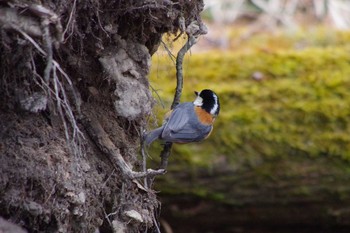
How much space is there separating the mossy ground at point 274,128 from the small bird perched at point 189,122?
79 cm

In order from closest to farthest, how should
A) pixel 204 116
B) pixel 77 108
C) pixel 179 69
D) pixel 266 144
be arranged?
pixel 77 108 → pixel 179 69 → pixel 204 116 → pixel 266 144

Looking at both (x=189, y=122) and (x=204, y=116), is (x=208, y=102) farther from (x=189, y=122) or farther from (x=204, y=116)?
(x=189, y=122)

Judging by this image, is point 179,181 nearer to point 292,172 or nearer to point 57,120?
point 292,172

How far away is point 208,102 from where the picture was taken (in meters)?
3.28

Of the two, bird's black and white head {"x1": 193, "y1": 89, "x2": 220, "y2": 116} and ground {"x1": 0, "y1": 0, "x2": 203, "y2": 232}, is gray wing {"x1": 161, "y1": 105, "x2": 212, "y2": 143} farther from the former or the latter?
ground {"x1": 0, "y1": 0, "x2": 203, "y2": 232}

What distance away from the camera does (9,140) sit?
2.11m

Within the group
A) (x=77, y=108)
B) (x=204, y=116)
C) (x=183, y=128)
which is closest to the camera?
(x=77, y=108)

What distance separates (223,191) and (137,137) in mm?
1731

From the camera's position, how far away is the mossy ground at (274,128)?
411 cm

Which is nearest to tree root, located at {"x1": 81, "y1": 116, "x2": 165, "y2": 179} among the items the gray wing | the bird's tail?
the bird's tail

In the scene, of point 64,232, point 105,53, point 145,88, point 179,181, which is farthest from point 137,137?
point 179,181

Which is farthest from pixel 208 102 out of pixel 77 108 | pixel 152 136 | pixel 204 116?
pixel 77 108

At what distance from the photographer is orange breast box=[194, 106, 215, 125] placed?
318 cm

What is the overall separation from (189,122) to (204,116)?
0.19 metres
